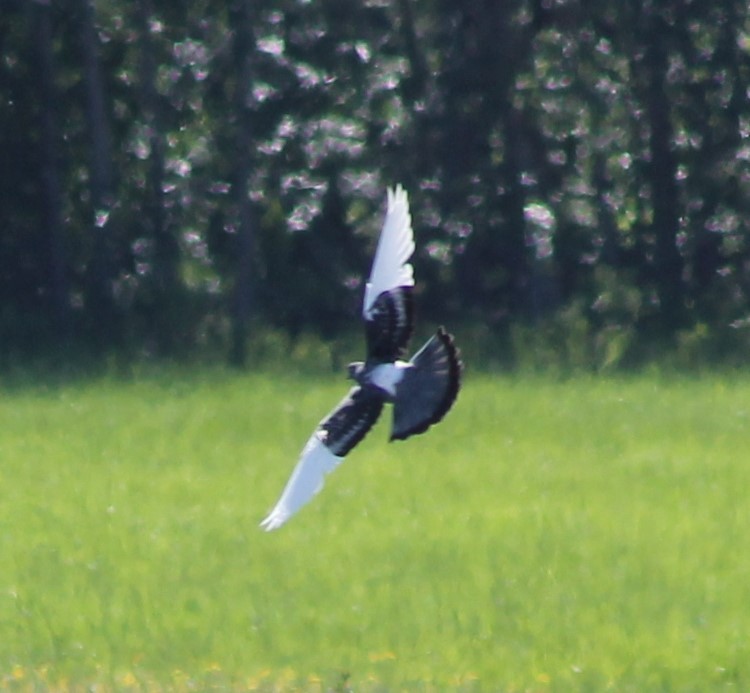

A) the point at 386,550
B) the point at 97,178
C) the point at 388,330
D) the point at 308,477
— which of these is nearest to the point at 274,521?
the point at 308,477

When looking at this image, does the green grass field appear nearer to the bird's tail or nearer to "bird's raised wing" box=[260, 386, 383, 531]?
"bird's raised wing" box=[260, 386, 383, 531]

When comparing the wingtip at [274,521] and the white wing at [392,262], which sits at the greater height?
the white wing at [392,262]

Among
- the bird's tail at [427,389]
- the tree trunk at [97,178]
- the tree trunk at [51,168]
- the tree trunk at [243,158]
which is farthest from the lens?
the tree trunk at [51,168]

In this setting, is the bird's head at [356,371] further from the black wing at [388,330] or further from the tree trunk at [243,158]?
the tree trunk at [243,158]

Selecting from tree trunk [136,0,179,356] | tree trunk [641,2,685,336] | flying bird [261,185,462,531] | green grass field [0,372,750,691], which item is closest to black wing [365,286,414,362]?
flying bird [261,185,462,531]

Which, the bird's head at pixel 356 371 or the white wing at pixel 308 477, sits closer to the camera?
the white wing at pixel 308 477

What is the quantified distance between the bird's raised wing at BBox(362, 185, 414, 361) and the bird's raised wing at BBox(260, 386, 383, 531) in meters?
0.19

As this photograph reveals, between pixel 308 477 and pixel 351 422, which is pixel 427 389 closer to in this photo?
pixel 351 422

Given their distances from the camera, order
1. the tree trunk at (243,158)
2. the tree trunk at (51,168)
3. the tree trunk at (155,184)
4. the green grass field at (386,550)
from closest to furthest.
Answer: the green grass field at (386,550) < the tree trunk at (243,158) < the tree trunk at (51,168) < the tree trunk at (155,184)

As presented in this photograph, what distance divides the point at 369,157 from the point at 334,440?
1907 cm

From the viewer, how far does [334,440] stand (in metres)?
6.57

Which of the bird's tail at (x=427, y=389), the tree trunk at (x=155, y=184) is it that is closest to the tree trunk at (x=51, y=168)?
the tree trunk at (x=155, y=184)

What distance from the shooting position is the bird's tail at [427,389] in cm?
619

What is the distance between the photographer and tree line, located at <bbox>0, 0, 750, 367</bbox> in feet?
79.1
